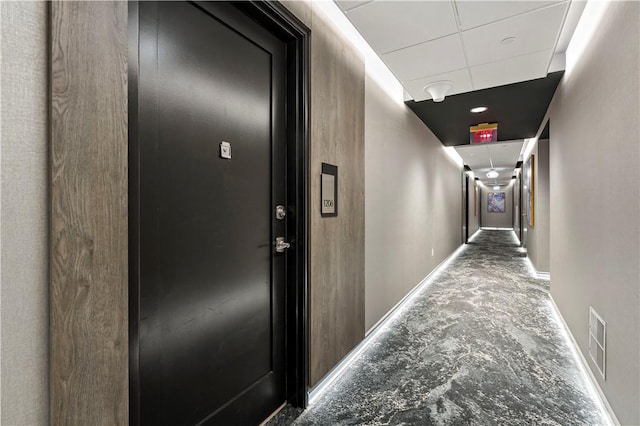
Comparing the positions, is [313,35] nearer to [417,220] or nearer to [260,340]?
[260,340]

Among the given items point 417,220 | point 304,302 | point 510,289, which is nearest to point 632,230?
point 304,302

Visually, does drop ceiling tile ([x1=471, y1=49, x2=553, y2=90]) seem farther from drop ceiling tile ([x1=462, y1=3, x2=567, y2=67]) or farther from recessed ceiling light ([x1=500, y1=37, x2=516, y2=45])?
recessed ceiling light ([x1=500, y1=37, x2=516, y2=45])

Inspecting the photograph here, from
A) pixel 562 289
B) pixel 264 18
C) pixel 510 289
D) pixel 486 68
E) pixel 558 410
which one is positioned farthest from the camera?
pixel 510 289

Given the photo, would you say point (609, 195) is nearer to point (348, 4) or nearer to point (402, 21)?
point (402, 21)

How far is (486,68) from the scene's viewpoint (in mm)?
2916

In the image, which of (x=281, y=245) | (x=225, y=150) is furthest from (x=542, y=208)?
(x=225, y=150)

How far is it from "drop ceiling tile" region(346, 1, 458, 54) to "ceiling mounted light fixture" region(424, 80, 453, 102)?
932 mm

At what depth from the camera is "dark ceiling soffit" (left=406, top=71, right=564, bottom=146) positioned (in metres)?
Answer: 3.45

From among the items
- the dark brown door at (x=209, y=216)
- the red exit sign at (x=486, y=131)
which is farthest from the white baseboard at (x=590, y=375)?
the red exit sign at (x=486, y=131)

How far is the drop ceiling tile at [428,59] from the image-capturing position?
8.23ft

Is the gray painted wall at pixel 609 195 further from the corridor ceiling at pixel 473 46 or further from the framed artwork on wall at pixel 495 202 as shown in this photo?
the framed artwork on wall at pixel 495 202

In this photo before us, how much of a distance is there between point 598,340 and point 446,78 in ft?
8.49

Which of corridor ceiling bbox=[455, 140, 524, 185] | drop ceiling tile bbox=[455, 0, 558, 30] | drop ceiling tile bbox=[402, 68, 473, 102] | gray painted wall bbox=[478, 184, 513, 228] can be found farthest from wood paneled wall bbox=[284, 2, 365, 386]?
gray painted wall bbox=[478, 184, 513, 228]

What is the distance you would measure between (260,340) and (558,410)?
6.28 ft
